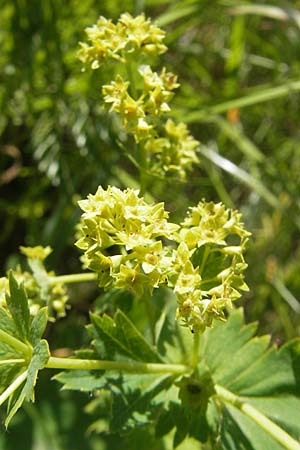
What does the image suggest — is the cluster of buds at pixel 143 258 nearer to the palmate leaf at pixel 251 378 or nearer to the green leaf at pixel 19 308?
the green leaf at pixel 19 308

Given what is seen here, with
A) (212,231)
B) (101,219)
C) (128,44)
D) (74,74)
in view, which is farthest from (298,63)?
(101,219)

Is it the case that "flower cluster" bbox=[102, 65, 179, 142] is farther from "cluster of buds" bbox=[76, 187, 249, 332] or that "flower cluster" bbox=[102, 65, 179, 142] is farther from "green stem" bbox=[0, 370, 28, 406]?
"green stem" bbox=[0, 370, 28, 406]

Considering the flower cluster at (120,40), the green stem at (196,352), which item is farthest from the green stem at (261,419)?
the flower cluster at (120,40)

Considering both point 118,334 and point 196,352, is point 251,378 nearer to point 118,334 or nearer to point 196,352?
point 196,352

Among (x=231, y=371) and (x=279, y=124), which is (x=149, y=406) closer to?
(x=231, y=371)

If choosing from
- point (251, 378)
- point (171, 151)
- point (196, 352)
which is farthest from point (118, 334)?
point (171, 151)
